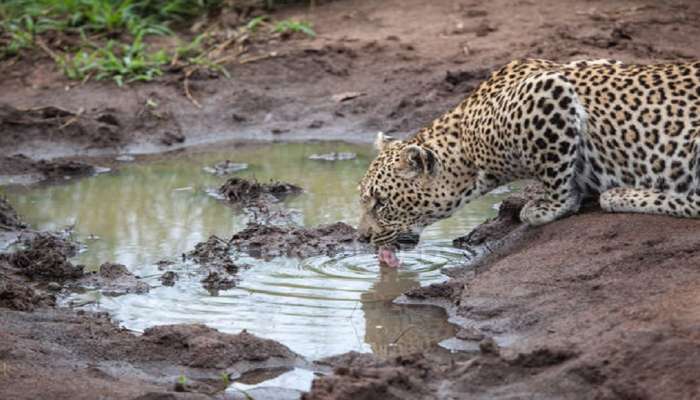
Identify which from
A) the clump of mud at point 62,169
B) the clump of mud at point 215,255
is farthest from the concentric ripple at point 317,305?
the clump of mud at point 62,169

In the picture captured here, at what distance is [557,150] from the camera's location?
9320 millimetres

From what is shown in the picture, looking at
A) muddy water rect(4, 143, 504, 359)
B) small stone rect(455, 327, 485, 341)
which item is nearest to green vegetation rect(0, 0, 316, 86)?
muddy water rect(4, 143, 504, 359)

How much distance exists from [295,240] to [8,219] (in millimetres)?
2719

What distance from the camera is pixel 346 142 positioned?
1521cm

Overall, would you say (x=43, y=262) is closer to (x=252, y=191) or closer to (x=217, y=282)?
(x=217, y=282)

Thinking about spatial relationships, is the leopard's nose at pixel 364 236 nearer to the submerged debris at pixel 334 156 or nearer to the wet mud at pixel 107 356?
the wet mud at pixel 107 356

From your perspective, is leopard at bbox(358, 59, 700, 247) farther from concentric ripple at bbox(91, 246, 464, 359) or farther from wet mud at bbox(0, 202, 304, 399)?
wet mud at bbox(0, 202, 304, 399)

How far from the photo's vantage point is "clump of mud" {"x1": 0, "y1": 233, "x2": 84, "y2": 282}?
10.1 m

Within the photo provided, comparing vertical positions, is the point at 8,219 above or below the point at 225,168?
above

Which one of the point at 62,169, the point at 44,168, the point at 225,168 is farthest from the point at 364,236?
the point at 44,168

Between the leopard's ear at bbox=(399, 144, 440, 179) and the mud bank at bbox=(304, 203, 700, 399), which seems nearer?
the mud bank at bbox=(304, 203, 700, 399)

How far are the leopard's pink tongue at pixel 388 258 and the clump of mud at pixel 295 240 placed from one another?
0.58 metres

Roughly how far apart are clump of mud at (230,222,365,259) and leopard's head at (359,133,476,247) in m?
0.60

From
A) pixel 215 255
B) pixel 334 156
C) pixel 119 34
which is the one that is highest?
pixel 119 34
